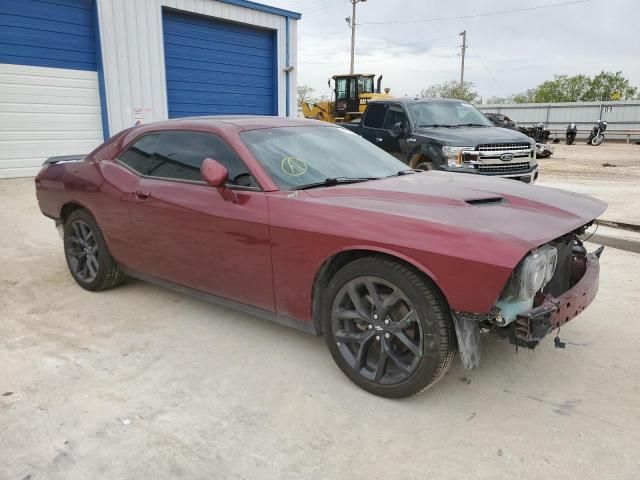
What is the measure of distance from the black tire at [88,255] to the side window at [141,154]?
2.24 ft

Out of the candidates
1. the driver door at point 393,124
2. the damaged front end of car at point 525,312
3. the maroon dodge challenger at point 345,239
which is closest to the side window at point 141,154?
the maroon dodge challenger at point 345,239

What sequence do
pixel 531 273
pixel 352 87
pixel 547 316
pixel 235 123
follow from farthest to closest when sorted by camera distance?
pixel 352 87 < pixel 235 123 < pixel 547 316 < pixel 531 273

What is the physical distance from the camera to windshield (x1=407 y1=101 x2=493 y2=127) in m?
8.99

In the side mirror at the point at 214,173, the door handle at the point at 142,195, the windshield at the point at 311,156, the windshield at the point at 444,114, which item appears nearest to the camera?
the side mirror at the point at 214,173

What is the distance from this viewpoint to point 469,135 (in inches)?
329

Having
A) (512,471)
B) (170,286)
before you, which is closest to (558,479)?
(512,471)

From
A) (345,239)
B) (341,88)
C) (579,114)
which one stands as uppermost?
(341,88)

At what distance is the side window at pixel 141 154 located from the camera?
417 centimetres

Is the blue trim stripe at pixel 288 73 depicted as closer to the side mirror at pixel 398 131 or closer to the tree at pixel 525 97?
the side mirror at pixel 398 131

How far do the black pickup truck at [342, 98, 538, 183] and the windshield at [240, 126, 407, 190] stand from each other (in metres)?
4.12

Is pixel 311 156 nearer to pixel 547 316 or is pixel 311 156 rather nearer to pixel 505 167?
pixel 547 316

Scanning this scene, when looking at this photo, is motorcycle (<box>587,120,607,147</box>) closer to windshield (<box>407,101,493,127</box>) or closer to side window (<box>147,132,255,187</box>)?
windshield (<box>407,101,493,127</box>)

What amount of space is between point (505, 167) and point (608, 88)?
2461 inches

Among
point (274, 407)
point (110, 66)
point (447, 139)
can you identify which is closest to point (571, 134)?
point (447, 139)
